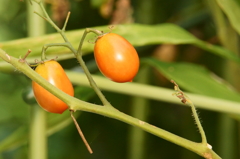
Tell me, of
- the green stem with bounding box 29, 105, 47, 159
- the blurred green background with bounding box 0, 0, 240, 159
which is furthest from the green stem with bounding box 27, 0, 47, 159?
the blurred green background with bounding box 0, 0, 240, 159

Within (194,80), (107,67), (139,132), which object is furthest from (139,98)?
(107,67)

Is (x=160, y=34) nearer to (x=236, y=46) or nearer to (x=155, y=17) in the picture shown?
(x=236, y=46)

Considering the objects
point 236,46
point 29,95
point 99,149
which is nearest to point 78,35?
point 29,95

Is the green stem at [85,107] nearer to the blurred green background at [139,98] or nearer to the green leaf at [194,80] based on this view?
the green leaf at [194,80]

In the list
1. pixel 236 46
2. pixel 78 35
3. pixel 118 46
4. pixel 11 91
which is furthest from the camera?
pixel 11 91

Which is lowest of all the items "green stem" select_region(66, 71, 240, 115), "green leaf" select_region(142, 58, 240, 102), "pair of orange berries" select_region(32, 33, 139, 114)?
"green leaf" select_region(142, 58, 240, 102)

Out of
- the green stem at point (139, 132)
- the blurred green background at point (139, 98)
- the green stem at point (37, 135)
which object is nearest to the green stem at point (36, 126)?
the green stem at point (37, 135)

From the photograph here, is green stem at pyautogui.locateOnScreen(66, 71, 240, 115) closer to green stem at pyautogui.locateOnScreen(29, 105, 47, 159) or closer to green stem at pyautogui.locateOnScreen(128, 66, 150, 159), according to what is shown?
green stem at pyautogui.locateOnScreen(29, 105, 47, 159)
